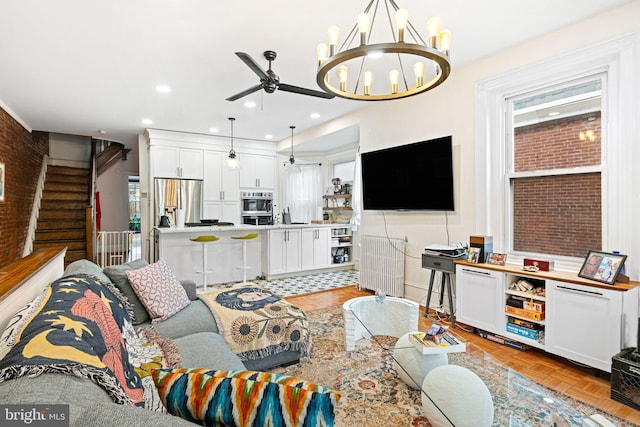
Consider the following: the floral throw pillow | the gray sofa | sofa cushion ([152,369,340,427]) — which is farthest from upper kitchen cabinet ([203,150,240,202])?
sofa cushion ([152,369,340,427])

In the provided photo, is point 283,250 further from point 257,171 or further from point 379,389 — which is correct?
point 379,389

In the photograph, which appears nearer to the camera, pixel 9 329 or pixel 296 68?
pixel 9 329

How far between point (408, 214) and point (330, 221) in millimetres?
2965

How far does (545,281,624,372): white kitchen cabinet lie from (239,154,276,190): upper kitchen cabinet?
18.7 feet

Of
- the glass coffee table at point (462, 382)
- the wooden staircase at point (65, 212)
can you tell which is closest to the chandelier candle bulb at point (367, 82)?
the glass coffee table at point (462, 382)

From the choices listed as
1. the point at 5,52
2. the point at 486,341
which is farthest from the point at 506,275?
the point at 5,52

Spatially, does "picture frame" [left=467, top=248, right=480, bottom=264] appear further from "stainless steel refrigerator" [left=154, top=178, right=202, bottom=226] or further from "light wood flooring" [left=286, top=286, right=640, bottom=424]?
"stainless steel refrigerator" [left=154, top=178, right=202, bottom=226]

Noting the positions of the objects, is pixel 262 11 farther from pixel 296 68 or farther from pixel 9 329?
pixel 9 329

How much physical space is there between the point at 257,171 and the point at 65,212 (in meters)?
3.99

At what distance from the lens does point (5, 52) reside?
303 centimetres

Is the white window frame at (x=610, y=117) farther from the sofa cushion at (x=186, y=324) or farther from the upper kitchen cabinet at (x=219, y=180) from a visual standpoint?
the upper kitchen cabinet at (x=219, y=180)

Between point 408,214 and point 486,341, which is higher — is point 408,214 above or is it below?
above

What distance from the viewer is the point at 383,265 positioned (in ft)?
14.4

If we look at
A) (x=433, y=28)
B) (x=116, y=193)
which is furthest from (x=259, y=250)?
(x=116, y=193)
